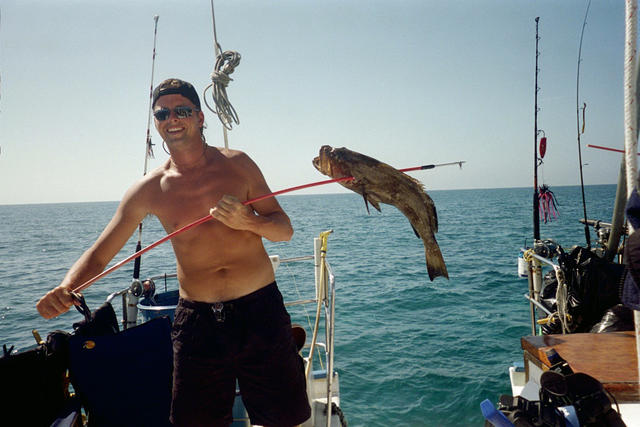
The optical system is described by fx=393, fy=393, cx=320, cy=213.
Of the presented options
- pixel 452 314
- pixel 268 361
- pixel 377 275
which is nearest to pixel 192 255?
pixel 268 361

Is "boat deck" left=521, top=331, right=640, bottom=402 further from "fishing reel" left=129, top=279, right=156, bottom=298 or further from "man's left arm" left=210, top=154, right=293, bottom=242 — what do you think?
"fishing reel" left=129, top=279, right=156, bottom=298

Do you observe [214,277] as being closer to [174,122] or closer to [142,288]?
[174,122]

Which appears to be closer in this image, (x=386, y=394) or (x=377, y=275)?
(x=386, y=394)

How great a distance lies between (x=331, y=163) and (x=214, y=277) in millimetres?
990

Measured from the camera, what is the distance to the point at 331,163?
224 cm

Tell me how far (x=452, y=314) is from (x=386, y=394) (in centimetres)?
484

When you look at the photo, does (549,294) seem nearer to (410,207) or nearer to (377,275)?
(410,207)

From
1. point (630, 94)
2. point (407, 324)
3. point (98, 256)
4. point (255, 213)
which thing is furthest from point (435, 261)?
point (407, 324)

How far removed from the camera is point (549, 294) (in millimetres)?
5176

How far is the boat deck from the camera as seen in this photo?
7.38 ft

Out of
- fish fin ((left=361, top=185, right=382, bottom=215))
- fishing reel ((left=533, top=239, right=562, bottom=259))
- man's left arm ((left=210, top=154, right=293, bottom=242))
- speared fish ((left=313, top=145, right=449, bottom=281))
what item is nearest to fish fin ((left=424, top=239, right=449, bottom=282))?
speared fish ((left=313, top=145, right=449, bottom=281))

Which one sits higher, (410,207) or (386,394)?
(410,207)

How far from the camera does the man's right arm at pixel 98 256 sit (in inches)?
85.4

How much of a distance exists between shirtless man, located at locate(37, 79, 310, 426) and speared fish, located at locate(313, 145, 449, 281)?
48 centimetres
